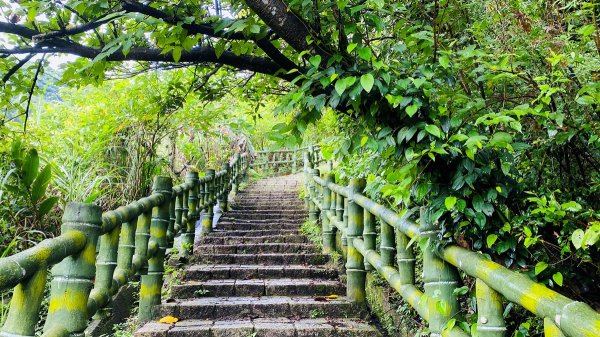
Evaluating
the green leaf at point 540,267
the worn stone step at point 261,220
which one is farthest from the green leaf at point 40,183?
the green leaf at point 540,267

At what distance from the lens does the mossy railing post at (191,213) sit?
5441 mm

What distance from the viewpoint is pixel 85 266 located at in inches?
76.6

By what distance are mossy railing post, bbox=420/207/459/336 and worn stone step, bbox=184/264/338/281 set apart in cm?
252

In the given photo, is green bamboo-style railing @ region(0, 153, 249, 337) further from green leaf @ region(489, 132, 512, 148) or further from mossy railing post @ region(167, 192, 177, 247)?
green leaf @ region(489, 132, 512, 148)

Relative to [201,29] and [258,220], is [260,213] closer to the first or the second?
[258,220]

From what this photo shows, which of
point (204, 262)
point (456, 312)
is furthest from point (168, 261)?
point (456, 312)

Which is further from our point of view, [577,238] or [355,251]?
[355,251]

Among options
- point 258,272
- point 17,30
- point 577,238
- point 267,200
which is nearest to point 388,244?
point 577,238

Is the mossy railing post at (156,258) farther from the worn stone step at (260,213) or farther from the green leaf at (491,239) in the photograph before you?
the worn stone step at (260,213)

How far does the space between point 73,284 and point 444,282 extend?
161 cm

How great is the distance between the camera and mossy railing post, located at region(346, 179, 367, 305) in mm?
3779

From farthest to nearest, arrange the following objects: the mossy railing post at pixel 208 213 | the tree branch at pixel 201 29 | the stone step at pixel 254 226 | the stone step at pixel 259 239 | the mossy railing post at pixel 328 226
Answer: the stone step at pixel 254 226
the mossy railing post at pixel 208 213
the stone step at pixel 259 239
the mossy railing post at pixel 328 226
the tree branch at pixel 201 29

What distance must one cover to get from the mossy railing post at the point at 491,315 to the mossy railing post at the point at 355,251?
6.88ft

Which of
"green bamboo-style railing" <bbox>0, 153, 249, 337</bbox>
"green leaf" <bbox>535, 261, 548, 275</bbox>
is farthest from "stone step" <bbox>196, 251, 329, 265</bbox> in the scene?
"green leaf" <bbox>535, 261, 548, 275</bbox>
